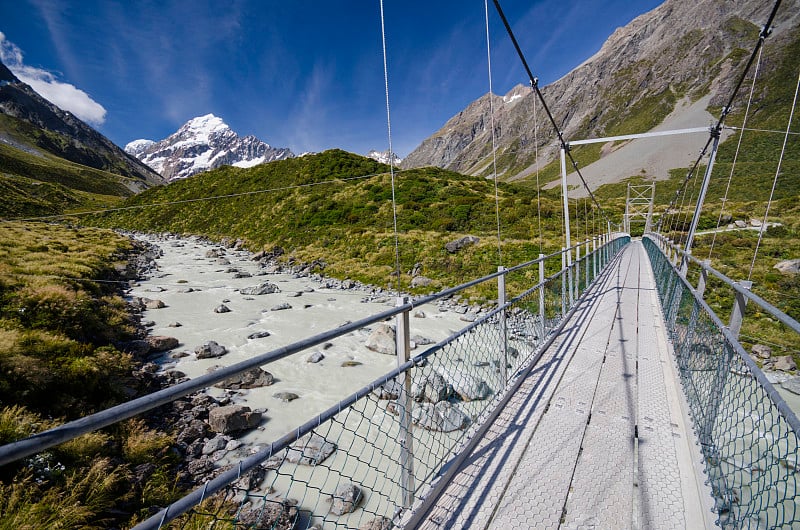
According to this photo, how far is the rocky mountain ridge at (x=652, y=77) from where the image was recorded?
94125 mm

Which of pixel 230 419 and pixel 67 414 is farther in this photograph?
pixel 230 419

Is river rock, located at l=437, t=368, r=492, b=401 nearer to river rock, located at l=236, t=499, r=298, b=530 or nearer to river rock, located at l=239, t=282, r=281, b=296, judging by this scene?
river rock, located at l=236, t=499, r=298, b=530

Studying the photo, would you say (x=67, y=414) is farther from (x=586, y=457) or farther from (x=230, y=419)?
(x=586, y=457)

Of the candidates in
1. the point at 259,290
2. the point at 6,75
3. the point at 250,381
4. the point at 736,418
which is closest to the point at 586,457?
the point at 736,418

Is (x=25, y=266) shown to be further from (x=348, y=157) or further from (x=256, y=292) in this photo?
(x=348, y=157)

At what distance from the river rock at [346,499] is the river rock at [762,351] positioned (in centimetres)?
763

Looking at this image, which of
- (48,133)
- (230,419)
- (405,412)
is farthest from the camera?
(48,133)

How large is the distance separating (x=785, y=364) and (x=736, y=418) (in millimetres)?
5793

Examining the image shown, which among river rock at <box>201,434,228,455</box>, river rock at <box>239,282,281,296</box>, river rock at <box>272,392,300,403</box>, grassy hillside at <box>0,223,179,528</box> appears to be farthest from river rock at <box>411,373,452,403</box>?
river rock at <box>239,282,281,296</box>

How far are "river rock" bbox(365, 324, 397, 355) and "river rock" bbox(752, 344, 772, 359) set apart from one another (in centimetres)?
678

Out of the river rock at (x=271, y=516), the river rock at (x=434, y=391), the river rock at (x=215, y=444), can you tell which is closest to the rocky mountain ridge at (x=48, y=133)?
the river rock at (x=215, y=444)

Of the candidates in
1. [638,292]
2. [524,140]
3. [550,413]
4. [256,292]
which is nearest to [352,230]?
[256,292]

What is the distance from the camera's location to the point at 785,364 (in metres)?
5.75

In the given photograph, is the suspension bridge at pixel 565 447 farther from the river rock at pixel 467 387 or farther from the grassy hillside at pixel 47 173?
the grassy hillside at pixel 47 173
